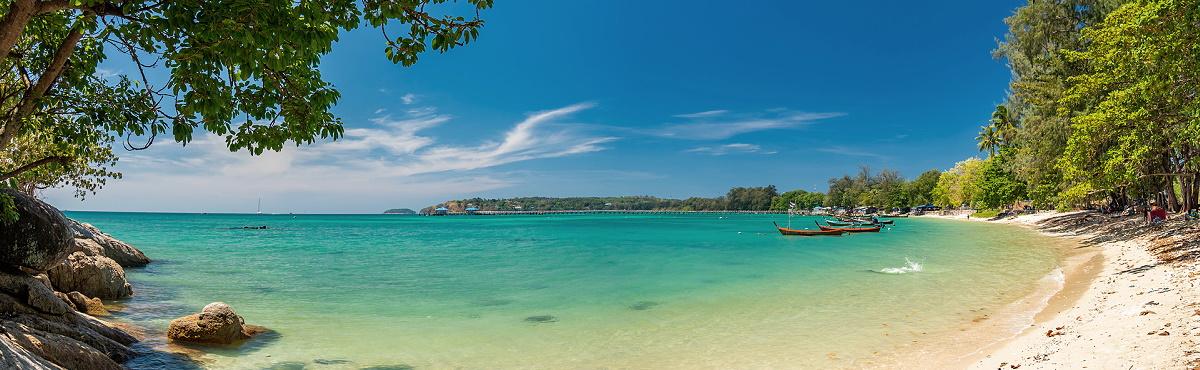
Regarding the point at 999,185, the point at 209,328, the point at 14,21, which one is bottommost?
the point at 209,328

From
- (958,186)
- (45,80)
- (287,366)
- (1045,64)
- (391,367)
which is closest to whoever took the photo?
(45,80)

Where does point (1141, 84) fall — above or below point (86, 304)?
above

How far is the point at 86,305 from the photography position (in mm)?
11445

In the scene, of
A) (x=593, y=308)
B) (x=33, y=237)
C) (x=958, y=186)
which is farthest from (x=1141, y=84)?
(x=958, y=186)

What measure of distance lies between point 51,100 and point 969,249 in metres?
36.9

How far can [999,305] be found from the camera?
1327cm

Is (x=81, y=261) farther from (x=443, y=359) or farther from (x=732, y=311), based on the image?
(x=732, y=311)

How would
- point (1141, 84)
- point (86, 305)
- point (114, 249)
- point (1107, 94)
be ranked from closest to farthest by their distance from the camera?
point (86, 305) → point (1141, 84) → point (1107, 94) → point (114, 249)

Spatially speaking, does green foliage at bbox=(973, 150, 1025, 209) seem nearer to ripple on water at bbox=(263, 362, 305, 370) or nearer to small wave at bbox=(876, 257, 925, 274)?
small wave at bbox=(876, 257, 925, 274)

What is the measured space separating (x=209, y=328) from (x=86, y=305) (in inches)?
149

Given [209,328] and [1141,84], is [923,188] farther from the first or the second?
[209,328]

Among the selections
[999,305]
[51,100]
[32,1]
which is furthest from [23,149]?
[999,305]

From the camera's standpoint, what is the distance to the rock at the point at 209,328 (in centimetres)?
1011

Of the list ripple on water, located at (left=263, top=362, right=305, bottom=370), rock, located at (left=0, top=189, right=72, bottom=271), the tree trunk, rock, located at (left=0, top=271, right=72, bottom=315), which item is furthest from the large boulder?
the tree trunk
